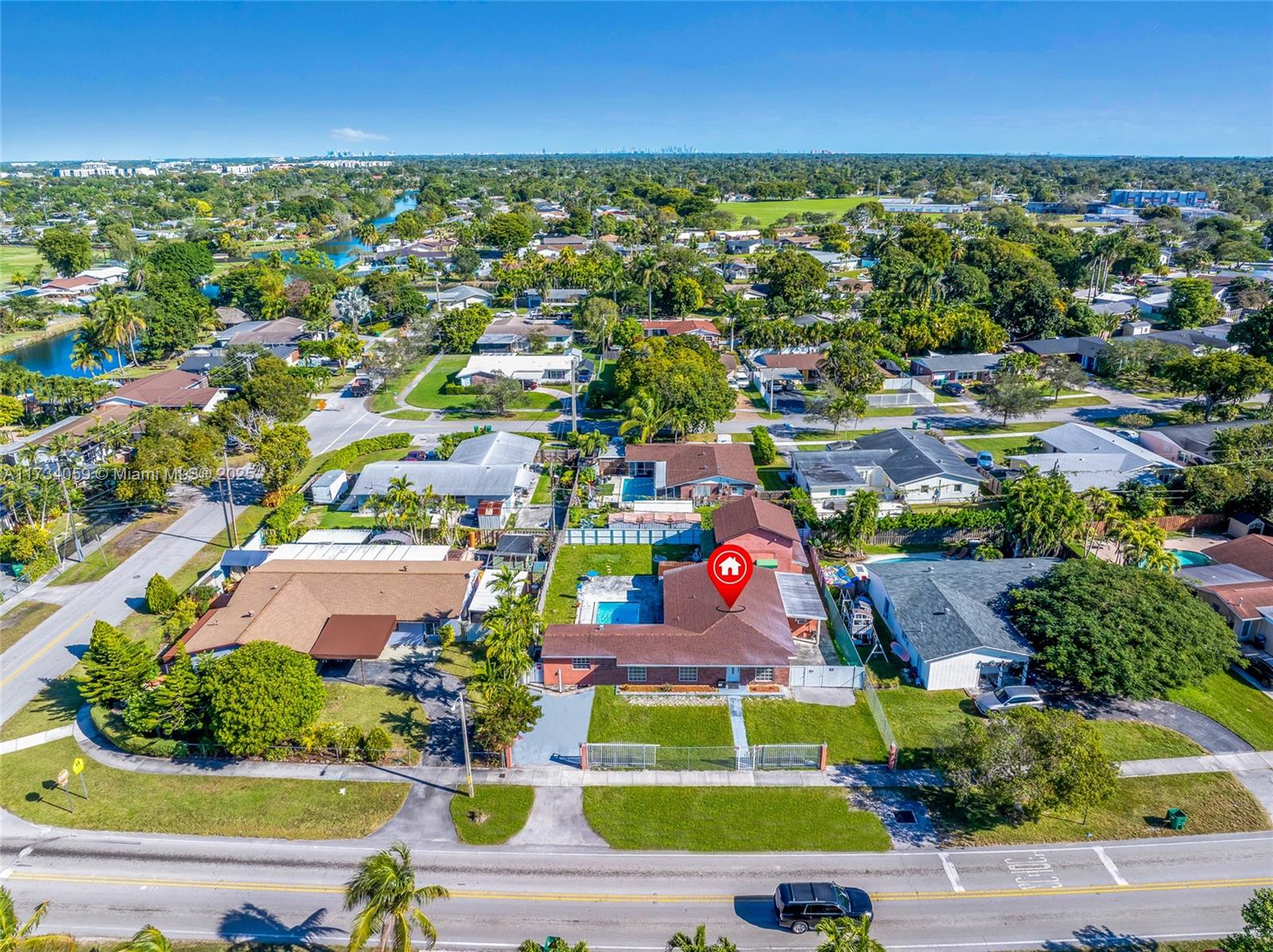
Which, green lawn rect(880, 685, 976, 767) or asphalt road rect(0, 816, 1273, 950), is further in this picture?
green lawn rect(880, 685, 976, 767)

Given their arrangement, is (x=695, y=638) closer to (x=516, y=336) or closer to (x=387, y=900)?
(x=387, y=900)

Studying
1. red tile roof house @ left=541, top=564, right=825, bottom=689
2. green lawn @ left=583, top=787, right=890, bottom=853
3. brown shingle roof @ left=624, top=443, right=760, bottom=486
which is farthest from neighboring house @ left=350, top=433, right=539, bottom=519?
green lawn @ left=583, top=787, right=890, bottom=853

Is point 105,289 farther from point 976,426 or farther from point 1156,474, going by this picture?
point 1156,474

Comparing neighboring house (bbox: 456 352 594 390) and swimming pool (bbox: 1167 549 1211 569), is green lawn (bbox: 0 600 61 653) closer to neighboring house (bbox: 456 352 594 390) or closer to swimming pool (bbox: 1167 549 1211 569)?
neighboring house (bbox: 456 352 594 390)

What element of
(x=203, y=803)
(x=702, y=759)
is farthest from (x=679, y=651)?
(x=203, y=803)

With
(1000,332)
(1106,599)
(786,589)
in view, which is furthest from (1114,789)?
(1000,332)

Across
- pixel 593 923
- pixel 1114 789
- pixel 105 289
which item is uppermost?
pixel 105 289
